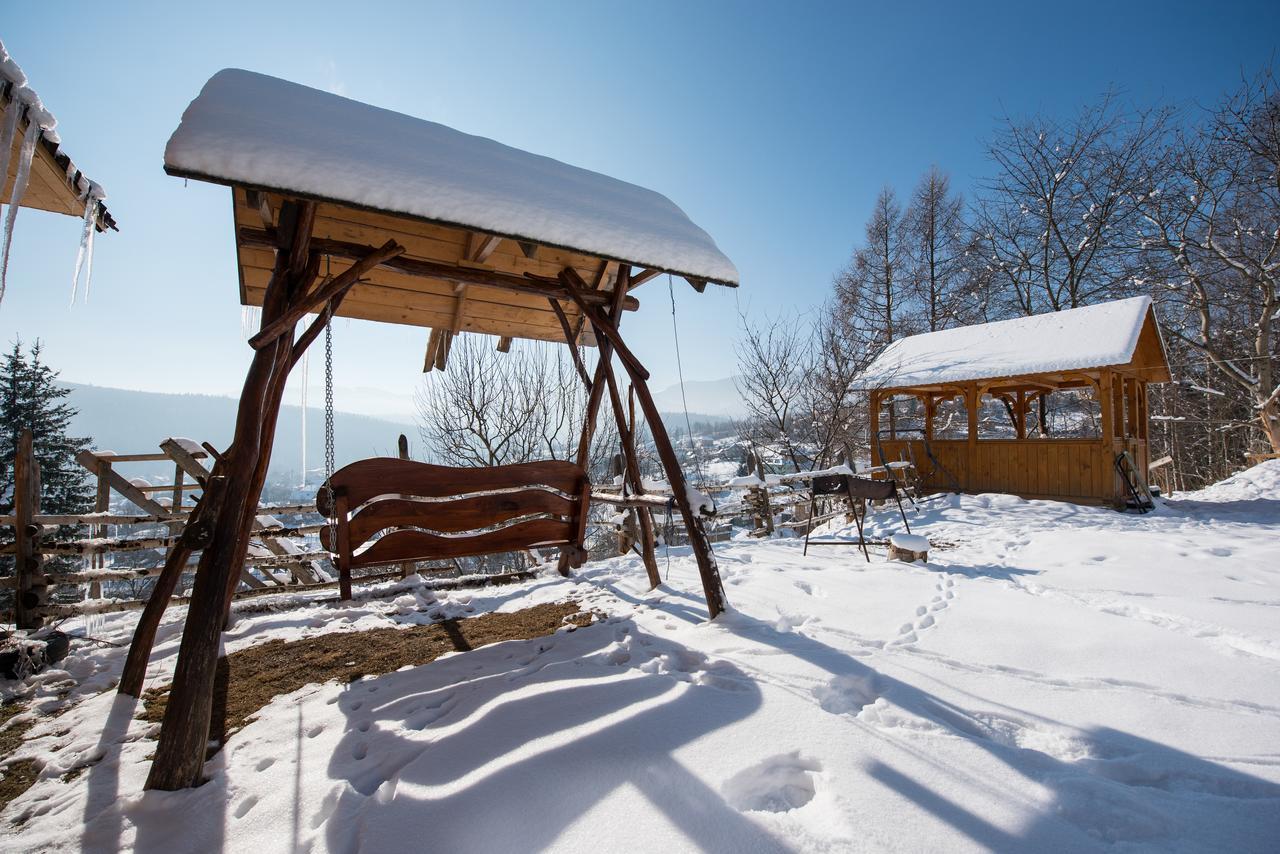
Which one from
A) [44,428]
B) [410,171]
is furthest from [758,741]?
[44,428]

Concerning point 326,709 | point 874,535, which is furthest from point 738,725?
point 874,535

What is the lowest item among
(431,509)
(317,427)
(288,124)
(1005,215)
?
(431,509)

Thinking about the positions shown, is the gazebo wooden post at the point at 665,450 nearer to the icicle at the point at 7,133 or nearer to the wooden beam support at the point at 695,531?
the wooden beam support at the point at 695,531

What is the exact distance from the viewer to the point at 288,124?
8.43 ft

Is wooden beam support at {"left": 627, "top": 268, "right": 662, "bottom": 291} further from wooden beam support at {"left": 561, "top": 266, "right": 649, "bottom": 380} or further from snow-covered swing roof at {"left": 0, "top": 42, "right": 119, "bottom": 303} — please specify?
snow-covered swing roof at {"left": 0, "top": 42, "right": 119, "bottom": 303}

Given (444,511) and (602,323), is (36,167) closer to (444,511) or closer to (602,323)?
(444,511)

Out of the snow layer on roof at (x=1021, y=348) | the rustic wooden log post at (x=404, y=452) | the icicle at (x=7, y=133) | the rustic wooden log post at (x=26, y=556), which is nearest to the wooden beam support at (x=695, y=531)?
the icicle at (x=7, y=133)

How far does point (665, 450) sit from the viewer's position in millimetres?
3846

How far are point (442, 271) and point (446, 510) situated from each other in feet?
6.07

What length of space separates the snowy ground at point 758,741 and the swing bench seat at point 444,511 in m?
0.78

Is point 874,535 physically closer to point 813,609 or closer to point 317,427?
point 813,609

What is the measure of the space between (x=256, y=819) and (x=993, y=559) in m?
6.76

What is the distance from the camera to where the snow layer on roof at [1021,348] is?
405 inches

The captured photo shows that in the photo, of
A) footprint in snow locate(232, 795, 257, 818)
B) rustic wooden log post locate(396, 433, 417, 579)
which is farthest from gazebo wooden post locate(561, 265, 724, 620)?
rustic wooden log post locate(396, 433, 417, 579)
